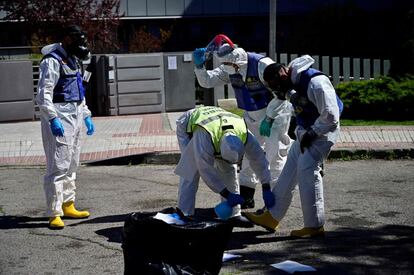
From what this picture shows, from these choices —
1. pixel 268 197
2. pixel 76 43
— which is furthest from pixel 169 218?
pixel 76 43

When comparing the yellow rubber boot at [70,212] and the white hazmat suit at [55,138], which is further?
the yellow rubber boot at [70,212]

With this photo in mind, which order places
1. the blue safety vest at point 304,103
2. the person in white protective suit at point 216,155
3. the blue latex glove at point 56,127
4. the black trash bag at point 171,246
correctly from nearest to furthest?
1. the black trash bag at point 171,246
2. the person in white protective suit at point 216,155
3. the blue safety vest at point 304,103
4. the blue latex glove at point 56,127

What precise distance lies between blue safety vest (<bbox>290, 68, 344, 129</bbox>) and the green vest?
0.52m

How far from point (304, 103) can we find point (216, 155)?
925mm

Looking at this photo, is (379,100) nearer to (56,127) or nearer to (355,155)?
(355,155)

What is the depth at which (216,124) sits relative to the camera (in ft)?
24.5

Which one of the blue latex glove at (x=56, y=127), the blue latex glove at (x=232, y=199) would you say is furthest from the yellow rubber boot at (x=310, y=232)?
the blue latex glove at (x=56, y=127)

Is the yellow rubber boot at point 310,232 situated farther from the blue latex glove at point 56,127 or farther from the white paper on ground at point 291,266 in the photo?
the blue latex glove at point 56,127

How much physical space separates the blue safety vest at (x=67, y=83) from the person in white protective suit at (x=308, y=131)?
2.00m

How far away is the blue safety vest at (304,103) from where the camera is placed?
24.7ft

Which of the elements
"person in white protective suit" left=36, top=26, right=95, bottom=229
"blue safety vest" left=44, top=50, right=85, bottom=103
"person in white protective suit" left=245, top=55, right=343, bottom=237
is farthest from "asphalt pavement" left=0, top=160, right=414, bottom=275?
"blue safety vest" left=44, top=50, right=85, bottom=103

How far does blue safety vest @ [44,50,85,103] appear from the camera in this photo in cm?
839

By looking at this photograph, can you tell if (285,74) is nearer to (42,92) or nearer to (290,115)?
(290,115)

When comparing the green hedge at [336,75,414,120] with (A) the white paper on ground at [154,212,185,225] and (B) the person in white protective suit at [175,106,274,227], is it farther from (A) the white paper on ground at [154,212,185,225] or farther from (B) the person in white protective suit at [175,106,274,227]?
(A) the white paper on ground at [154,212,185,225]
